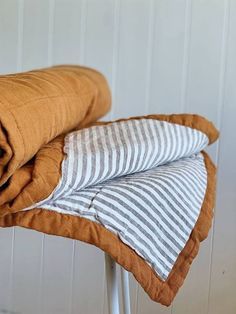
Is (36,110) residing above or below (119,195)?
above

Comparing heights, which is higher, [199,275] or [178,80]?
[178,80]

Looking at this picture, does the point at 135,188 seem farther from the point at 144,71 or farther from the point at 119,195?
the point at 144,71

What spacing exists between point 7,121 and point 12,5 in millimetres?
930

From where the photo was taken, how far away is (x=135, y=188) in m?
0.75

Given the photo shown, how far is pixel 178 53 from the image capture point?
140cm

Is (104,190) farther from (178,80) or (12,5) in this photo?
(12,5)

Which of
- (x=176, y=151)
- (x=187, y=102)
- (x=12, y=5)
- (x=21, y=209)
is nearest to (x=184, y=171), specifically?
(x=176, y=151)

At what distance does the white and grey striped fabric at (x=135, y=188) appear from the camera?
0.69 meters

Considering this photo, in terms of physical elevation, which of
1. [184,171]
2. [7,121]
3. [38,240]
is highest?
[7,121]

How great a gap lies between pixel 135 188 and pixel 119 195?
0.12 ft

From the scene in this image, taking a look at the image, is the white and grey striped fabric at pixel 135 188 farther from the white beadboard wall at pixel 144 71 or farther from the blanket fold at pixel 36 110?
the white beadboard wall at pixel 144 71

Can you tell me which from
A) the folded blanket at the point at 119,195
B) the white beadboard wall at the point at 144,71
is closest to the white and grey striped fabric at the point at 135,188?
the folded blanket at the point at 119,195

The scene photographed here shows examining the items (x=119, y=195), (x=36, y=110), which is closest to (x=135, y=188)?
(x=119, y=195)

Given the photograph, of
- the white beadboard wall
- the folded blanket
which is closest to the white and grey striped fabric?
the folded blanket
